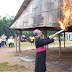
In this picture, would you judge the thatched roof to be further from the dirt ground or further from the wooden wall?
the dirt ground

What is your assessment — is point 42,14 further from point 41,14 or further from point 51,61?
point 51,61

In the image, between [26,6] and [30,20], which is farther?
[26,6]

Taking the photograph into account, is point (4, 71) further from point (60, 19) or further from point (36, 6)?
point (36, 6)

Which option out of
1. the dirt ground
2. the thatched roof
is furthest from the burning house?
the dirt ground

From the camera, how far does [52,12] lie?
28.8 feet

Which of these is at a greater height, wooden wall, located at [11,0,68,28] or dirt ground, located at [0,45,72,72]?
wooden wall, located at [11,0,68,28]

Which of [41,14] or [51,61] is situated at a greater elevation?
[41,14]

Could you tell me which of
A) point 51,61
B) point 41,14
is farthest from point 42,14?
point 51,61

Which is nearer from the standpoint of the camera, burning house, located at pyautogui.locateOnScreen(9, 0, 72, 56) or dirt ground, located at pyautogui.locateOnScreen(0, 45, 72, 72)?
dirt ground, located at pyautogui.locateOnScreen(0, 45, 72, 72)

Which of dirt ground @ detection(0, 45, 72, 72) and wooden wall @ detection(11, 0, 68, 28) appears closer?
dirt ground @ detection(0, 45, 72, 72)

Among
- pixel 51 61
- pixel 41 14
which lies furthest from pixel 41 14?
pixel 51 61

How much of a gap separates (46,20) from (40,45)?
456cm

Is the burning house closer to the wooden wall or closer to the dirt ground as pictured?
the wooden wall

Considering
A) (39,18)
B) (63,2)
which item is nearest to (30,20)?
(39,18)
